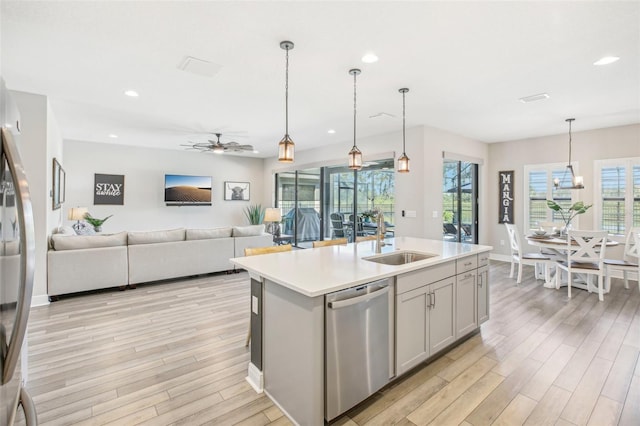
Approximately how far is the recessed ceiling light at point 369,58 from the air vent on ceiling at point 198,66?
4.69 ft

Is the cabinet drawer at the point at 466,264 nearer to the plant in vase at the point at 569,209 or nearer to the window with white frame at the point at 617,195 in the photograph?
the plant in vase at the point at 569,209

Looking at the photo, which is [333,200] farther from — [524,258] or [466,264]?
[466,264]

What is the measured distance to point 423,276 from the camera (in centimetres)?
244

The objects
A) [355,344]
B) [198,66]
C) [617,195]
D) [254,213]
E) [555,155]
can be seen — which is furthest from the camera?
[254,213]

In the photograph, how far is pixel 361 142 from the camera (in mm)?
6402

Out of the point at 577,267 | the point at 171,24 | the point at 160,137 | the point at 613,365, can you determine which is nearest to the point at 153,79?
the point at 171,24

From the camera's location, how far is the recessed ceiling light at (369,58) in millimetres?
2814

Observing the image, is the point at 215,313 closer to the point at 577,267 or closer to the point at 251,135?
the point at 251,135

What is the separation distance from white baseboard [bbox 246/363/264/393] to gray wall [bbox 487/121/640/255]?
6.49 m

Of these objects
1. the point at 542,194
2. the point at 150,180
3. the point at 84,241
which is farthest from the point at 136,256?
the point at 542,194

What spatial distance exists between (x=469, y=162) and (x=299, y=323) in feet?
20.1

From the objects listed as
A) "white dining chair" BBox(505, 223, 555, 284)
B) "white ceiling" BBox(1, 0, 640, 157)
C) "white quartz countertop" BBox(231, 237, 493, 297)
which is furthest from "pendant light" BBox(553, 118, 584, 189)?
"white quartz countertop" BBox(231, 237, 493, 297)

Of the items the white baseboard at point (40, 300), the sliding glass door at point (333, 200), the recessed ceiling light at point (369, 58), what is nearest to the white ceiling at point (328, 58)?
the recessed ceiling light at point (369, 58)

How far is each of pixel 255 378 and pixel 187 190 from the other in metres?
6.98
